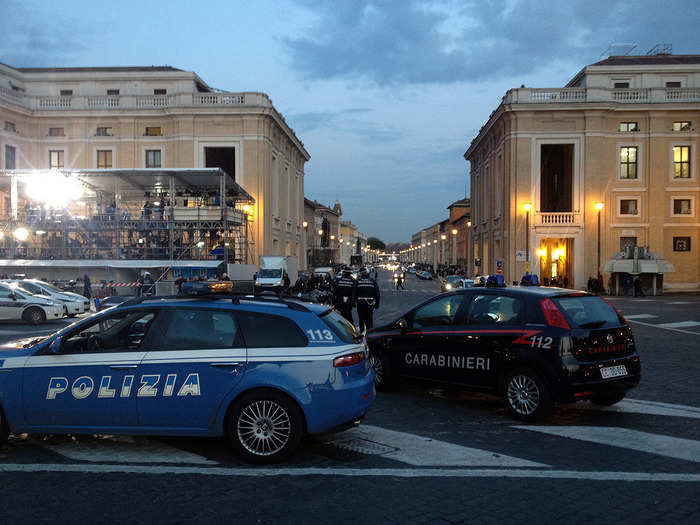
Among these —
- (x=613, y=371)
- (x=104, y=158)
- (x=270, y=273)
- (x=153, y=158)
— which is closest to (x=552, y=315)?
(x=613, y=371)

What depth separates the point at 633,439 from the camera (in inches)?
254

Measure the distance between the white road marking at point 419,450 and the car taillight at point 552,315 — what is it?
191 centimetres

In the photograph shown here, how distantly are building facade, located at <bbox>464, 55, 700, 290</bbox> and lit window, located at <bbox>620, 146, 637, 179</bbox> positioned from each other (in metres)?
0.08

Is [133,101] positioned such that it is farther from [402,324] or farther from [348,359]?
[348,359]

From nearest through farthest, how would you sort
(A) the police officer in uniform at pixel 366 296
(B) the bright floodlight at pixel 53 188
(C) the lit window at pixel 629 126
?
(A) the police officer in uniform at pixel 366 296, (B) the bright floodlight at pixel 53 188, (C) the lit window at pixel 629 126

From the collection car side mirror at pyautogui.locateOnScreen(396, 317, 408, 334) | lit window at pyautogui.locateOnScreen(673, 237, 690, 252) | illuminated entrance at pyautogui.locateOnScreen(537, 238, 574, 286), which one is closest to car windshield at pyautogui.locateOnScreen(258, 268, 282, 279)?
illuminated entrance at pyautogui.locateOnScreen(537, 238, 574, 286)

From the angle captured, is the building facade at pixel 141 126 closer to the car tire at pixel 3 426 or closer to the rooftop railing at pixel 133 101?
the rooftop railing at pixel 133 101

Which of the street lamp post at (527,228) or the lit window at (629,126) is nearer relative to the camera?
the street lamp post at (527,228)

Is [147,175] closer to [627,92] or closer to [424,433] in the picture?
[424,433]

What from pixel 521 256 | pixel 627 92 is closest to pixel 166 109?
pixel 521 256

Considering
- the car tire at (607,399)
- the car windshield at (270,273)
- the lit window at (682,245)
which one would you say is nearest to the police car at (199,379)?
the car tire at (607,399)

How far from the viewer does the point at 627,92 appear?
145 ft

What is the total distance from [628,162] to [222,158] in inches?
1245

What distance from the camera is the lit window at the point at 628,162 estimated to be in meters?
44.8
